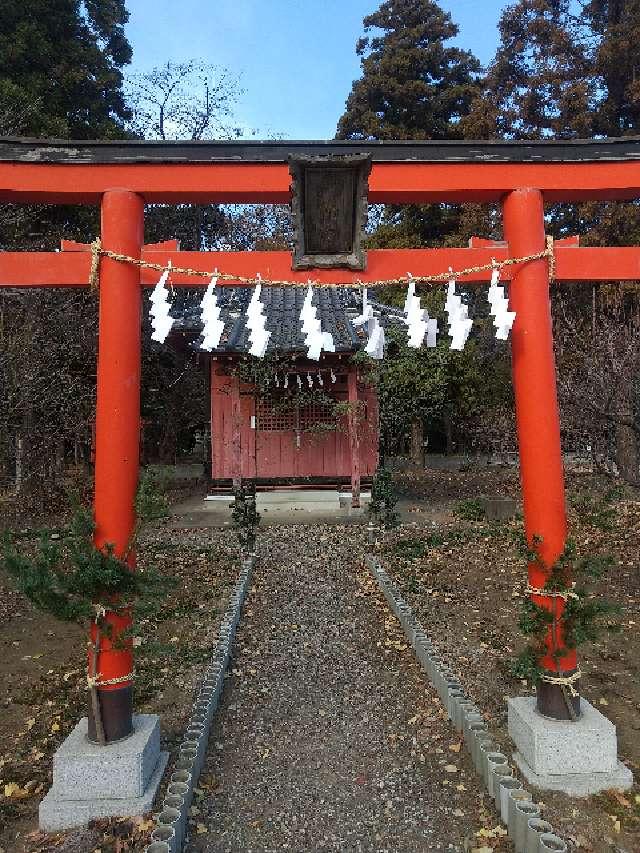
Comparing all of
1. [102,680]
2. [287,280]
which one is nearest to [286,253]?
[287,280]

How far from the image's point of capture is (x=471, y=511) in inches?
434

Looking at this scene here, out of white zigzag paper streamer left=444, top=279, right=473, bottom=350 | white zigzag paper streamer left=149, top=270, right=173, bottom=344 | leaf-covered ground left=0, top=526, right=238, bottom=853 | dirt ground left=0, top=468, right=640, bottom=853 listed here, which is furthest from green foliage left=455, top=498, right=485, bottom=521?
white zigzag paper streamer left=149, top=270, right=173, bottom=344

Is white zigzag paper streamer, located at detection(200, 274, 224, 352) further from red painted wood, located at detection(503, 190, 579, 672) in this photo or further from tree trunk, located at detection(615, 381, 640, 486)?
tree trunk, located at detection(615, 381, 640, 486)

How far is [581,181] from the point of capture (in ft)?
12.7

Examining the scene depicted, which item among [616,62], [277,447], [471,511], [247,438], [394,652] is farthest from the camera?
[616,62]

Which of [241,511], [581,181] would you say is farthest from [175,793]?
[241,511]

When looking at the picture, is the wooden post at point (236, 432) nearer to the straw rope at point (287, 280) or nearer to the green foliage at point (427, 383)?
the green foliage at point (427, 383)

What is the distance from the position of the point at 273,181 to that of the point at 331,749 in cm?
378

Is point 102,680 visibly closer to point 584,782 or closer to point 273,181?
point 584,782

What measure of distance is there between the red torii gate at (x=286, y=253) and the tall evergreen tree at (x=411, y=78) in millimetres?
22422

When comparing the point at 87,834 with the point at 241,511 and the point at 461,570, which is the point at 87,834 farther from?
the point at 241,511

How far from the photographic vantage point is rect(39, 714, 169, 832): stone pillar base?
3113 mm

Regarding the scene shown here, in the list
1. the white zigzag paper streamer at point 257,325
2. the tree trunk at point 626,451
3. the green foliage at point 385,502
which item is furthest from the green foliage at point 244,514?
the white zigzag paper streamer at point 257,325

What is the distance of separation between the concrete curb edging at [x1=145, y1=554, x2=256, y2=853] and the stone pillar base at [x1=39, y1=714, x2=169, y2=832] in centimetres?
18
